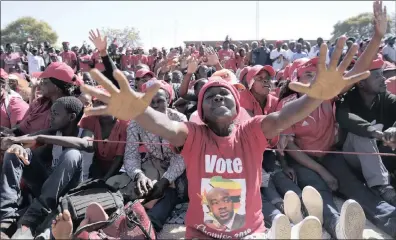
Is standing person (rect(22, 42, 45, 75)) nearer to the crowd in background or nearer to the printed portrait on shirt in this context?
the crowd in background

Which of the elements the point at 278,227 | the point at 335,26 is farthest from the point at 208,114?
the point at 335,26

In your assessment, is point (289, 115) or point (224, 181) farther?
point (224, 181)

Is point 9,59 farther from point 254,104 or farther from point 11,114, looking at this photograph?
point 254,104

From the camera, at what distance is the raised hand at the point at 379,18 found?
120 inches

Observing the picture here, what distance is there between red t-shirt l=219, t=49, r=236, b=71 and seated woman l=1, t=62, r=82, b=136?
868cm

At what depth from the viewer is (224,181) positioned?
253 cm

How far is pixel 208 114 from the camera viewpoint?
259cm

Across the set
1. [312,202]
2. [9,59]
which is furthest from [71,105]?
[9,59]

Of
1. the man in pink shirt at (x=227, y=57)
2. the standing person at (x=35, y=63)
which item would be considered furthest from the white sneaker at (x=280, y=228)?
the standing person at (x=35, y=63)

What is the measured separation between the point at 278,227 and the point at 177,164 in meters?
1.30

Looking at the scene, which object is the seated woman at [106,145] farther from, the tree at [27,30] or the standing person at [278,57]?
→ the tree at [27,30]

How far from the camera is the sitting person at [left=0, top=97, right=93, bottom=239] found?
3264mm

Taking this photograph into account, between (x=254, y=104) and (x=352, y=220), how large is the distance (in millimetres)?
1722

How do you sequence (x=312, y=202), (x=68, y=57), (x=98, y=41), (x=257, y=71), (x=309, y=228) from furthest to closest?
1. (x=68, y=57)
2. (x=257, y=71)
3. (x=98, y=41)
4. (x=312, y=202)
5. (x=309, y=228)
